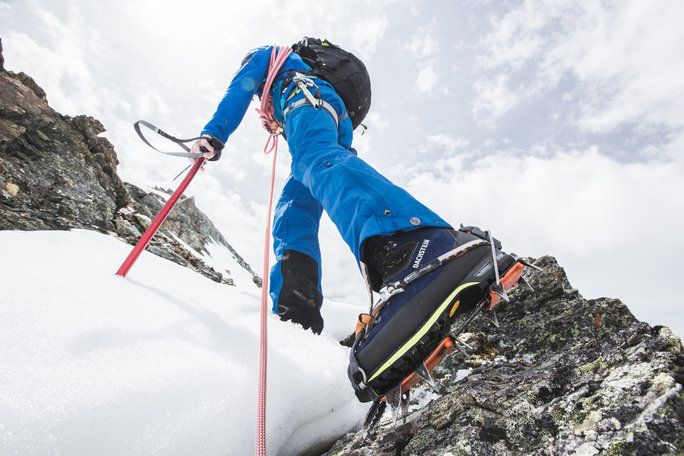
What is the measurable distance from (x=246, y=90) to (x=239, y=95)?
9 centimetres

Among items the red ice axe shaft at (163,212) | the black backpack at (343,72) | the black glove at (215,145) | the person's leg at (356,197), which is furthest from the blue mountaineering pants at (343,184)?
the red ice axe shaft at (163,212)

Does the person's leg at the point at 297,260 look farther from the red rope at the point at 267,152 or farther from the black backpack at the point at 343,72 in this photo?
the black backpack at the point at 343,72

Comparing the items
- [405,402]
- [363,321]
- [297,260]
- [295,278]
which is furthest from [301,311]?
[405,402]

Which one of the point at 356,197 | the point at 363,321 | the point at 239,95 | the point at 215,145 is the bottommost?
the point at 363,321

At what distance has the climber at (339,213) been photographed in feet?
4.72

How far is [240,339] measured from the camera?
191 centimetres

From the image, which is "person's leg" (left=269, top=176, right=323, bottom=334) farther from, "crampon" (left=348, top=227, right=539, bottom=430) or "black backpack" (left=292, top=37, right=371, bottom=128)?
"crampon" (left=348, top=227, right=539, bottom=430)

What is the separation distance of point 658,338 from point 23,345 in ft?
7.47

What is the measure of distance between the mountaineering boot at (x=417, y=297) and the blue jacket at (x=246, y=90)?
5.71 ft

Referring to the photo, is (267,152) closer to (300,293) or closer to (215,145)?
(215,145)

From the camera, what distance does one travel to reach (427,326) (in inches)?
53.1

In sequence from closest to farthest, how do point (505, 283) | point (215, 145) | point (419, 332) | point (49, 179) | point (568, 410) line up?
point (568, 410)
point (419, 332)
point (505, 283)
point (215, 145)
point (49, 179)

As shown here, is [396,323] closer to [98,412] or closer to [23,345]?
[98,412]

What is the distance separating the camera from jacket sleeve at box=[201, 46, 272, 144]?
270cm
